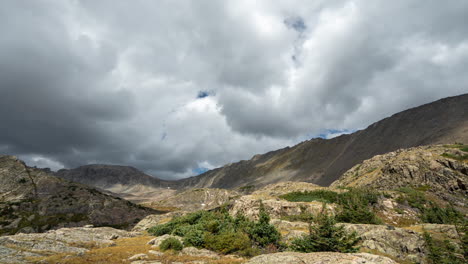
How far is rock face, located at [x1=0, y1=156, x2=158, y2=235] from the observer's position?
359 ft

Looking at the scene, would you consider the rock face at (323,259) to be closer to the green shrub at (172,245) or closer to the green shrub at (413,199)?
the green shrub at (172,245)

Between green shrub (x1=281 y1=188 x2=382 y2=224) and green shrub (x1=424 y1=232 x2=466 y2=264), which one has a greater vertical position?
green shrub (x1=281 y1=188 x2=382 y2=224)

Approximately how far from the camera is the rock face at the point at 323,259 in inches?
372

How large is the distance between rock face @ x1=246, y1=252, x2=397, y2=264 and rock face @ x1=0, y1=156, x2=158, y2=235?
5285 inches

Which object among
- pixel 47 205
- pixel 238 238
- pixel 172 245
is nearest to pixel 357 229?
pixel 238 238

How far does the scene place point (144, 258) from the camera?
17266 millimetres

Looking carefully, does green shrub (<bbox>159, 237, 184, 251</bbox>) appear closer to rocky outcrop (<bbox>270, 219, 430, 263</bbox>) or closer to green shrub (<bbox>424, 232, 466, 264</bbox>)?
rocky outcrop (<bbox>270, 219, 430, 263</bbox>)

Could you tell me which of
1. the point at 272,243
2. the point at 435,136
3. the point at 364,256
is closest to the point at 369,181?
the point at 272,243

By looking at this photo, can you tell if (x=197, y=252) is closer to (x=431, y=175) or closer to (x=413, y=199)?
(x=413, y=199)

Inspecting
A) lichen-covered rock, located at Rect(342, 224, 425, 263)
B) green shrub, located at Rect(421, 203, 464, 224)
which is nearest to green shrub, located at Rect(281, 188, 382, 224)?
green shrub, located at Rect(421, 203, 464, 224)

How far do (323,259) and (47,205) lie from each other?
159185 millimetres

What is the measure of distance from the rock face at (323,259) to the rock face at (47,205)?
134 meters

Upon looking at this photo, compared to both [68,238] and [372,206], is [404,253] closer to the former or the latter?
[372,206]

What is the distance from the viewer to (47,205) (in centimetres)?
12331
